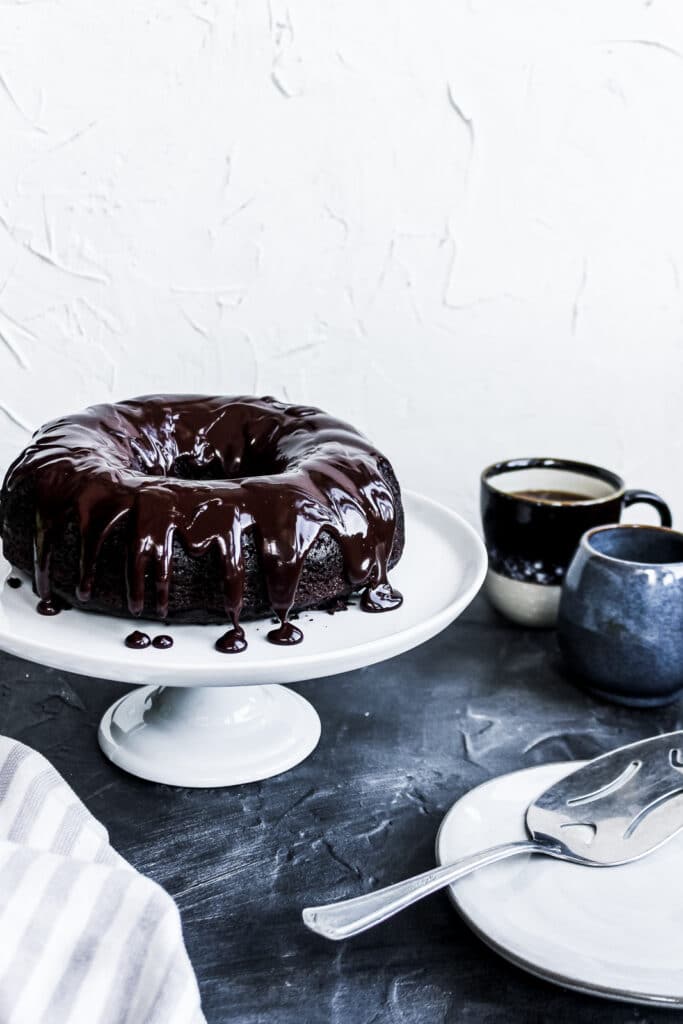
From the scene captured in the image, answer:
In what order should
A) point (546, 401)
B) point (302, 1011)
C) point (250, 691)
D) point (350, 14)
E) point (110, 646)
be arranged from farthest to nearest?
point (546, 401), point (350, 14), point (250, 691), point (110, 646), point (302, 1011)

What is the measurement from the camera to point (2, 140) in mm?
1281

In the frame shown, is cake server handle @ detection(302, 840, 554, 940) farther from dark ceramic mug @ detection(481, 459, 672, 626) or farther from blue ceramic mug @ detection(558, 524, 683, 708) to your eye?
dark ceramic mug @ detection(481, 459, 672, 626)

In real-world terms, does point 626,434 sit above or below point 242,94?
below

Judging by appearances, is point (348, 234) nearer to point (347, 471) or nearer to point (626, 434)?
point (626, 434)

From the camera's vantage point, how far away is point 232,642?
0.77m

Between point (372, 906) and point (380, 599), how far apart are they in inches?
11.7

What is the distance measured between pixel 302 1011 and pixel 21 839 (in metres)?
0.19

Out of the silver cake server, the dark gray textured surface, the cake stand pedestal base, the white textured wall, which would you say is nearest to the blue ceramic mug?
the dark gray textured surface

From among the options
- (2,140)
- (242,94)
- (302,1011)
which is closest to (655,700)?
(302,1011)

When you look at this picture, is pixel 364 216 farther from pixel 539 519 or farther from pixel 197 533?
pixel 197 533

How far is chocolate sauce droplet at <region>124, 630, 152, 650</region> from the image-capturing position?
76 centimetres

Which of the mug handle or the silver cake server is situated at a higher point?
the mug handle

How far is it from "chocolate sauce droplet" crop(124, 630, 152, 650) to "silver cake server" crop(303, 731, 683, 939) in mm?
251

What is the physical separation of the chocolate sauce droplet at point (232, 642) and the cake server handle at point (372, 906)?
0.21 meters
